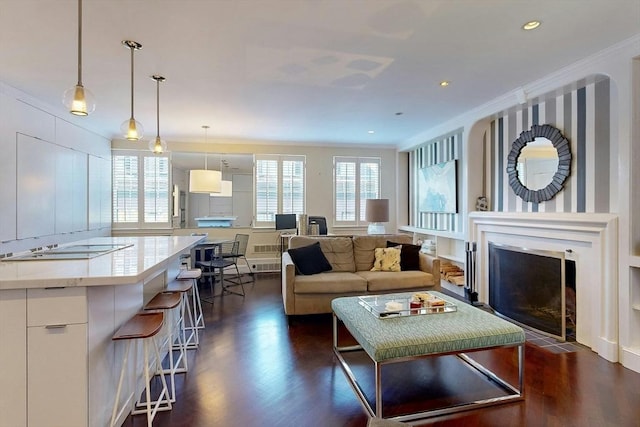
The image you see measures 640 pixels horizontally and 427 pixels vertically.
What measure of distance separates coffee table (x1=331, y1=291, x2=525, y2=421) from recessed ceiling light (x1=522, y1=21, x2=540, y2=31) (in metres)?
Result: 2.23

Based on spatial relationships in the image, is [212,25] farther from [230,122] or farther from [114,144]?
[114,144]

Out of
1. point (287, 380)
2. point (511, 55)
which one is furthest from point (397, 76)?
point (287, 380)

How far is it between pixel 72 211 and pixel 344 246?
165 inches

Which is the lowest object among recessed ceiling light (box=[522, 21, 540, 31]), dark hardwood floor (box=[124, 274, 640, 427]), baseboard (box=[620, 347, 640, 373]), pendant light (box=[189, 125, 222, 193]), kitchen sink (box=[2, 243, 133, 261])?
dark hardwood floor (box=[124, 274, 640, 427])

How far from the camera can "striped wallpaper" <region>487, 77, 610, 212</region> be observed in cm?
303

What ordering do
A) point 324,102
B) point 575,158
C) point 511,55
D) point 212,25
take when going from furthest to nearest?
point 324,102, point 575,158, point 511,55, point 212,25

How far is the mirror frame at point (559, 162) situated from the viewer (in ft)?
11.1

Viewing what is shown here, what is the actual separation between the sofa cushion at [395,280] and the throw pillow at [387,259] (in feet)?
0.31

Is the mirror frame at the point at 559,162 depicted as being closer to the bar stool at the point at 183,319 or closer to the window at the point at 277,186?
the bar stool at the point at 183,319

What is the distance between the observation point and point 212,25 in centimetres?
242

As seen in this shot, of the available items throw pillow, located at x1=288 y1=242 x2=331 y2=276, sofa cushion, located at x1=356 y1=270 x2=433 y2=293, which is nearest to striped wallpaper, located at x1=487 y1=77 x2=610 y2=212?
sofa cushion, located at x1=356 y1=270 x2=433 y2=293

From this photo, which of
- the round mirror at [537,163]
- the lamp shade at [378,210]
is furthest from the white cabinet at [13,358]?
the lamp shade at [378,210]

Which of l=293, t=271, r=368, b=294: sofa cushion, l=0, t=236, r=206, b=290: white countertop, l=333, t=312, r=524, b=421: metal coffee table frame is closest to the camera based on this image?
l=0, t=236, r=206, b=290: white countertop

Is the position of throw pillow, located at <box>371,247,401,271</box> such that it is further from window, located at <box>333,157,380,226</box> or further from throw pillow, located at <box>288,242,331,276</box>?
window, located at <box>333,157,380,226</box>
